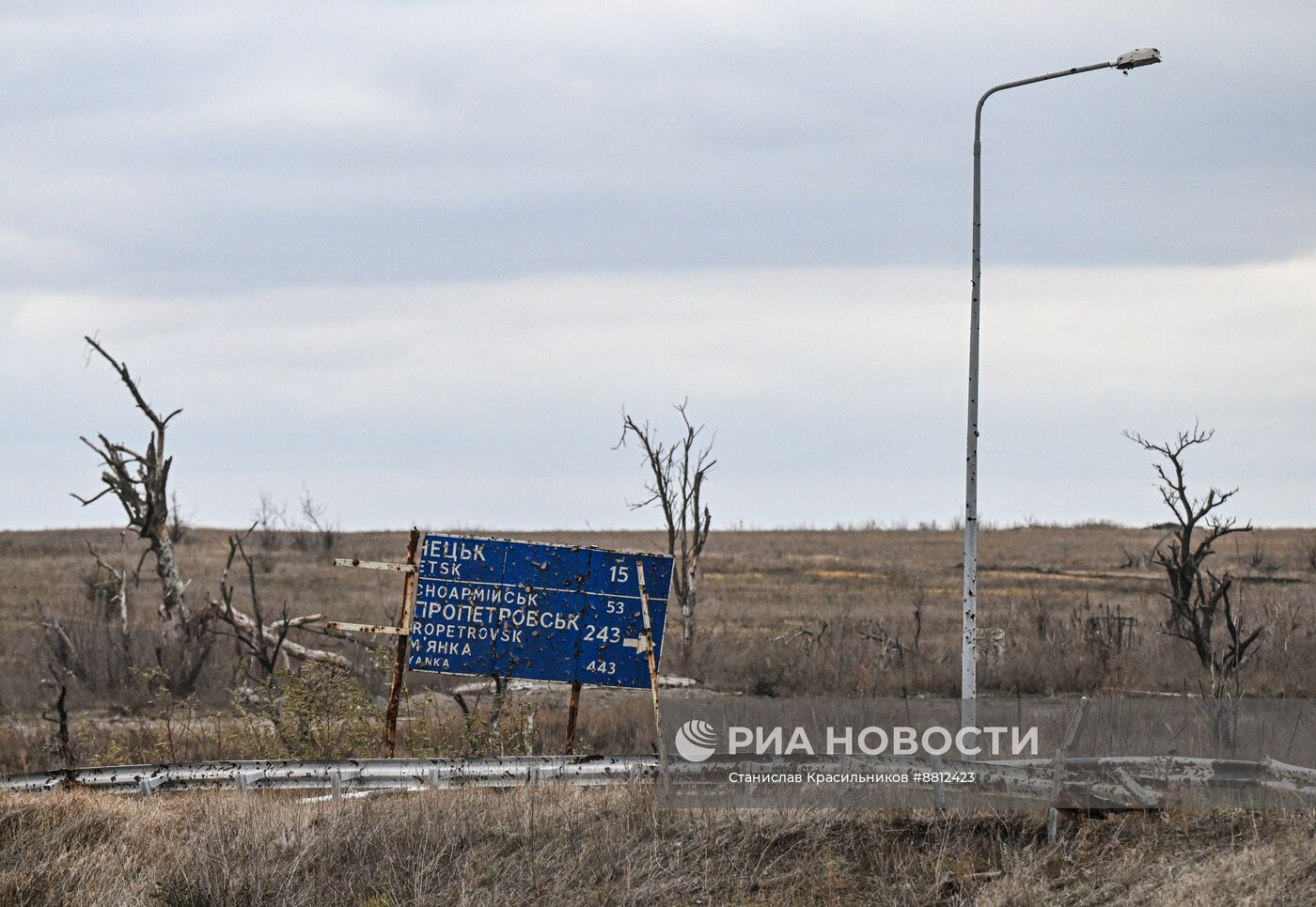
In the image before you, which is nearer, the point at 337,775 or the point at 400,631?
the point at 337,775

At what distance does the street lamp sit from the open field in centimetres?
469

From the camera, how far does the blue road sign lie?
14422 millimetres

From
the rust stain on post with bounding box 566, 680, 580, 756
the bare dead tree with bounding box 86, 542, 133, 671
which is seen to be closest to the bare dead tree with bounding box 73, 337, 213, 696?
the bare dead tree with bounding box 86, 542, 133, 671

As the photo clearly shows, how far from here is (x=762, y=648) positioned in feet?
88.5

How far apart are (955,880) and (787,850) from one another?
1.34 metres

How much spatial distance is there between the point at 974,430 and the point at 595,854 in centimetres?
524

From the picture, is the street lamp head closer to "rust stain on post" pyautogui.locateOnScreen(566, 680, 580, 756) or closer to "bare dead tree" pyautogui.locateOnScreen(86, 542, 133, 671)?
"rust stain on post" pyautogui.locateOnScreen(566, 680, 580, 756)

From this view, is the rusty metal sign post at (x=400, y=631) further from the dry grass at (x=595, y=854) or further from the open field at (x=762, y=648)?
the dry grass at (x=595, y=854)

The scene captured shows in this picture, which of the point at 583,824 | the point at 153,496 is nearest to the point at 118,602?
the point at 153,496

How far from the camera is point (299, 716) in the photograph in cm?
1481

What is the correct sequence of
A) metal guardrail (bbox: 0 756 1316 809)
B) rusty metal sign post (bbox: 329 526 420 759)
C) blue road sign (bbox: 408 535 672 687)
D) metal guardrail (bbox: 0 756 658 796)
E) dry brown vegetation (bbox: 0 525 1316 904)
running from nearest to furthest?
dry brown vegetation (bbox: 0 525 1316 904), metal guardrail (bbox: 0 756 1316 809), metal guardrail (bbox: 0 756 658 796), rusty metal sign post (bbox: 329 526 420 759), blue road sign (bbox: 408 535 672 687)

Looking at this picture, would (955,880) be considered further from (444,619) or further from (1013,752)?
(444,619)

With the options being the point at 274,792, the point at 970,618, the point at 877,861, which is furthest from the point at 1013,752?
the point at 274,792

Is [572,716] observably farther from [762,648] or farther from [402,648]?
[762,648]
